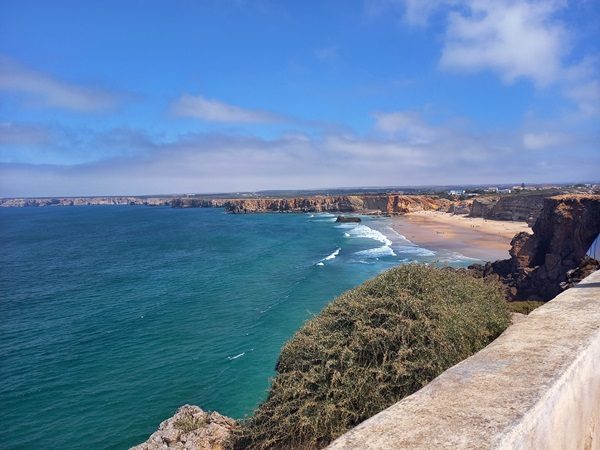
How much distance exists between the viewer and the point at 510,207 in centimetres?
7588

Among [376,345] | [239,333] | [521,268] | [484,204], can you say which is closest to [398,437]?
[376,345]

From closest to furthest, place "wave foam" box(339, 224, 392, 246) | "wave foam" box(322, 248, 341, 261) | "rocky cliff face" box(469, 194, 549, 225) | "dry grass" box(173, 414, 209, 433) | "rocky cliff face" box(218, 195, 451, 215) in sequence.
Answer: "dry grass" box(173, 414, 209, 433) < "wave foam" box(322, 248, 341, 261) < "wave foam" box(339, 224, 392, 246) < "rocky cliff face" box(469, 194, 549, 225) < "rocky cliff face" box(218, 195, 451, 215)

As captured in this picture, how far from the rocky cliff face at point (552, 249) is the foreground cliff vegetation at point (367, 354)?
17768mm

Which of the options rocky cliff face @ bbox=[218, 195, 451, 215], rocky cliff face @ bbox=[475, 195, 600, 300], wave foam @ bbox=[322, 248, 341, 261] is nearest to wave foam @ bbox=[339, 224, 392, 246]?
wave foam @ bbox=[322, 248, 341, 261]

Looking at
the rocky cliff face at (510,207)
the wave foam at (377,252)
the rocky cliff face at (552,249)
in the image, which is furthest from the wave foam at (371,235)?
the rocky cliff face at (552,249)

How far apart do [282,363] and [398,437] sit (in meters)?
4.85

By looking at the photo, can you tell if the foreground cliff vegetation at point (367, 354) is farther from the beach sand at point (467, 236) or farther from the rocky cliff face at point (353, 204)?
the rocky cliff face at point (353, 204)

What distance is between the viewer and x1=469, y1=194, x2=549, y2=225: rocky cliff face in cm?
6831

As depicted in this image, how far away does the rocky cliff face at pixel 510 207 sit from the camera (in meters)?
68.3

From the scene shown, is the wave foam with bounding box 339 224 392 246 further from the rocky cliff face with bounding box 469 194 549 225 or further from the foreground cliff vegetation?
the foreground cliff vegetation

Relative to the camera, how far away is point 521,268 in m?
26.9

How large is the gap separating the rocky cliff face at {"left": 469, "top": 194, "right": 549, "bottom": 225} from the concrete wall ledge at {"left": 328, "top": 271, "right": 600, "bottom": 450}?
66.3m

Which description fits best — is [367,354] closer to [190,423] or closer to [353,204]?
[190,423]

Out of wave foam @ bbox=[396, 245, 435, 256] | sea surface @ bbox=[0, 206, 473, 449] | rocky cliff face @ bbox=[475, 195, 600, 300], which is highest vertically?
rocky cliff face @ bbox=[475, 195, 600, 300]
